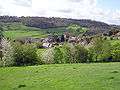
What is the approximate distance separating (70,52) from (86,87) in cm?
7648

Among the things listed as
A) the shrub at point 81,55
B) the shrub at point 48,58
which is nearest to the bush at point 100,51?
the shrub at point 81,55

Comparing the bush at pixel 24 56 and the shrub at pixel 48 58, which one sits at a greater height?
the bush at pixel 24 56

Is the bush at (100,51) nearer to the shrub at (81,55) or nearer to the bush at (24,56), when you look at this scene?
the shrub at (81,55)

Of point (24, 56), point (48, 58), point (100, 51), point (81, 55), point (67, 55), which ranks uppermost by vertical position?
point (24, 56)

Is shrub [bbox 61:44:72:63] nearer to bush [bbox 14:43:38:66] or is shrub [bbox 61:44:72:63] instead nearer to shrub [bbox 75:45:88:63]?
shrub [bbox 75:45:88:63]

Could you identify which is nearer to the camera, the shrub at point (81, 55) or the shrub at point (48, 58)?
the shrub at point (48, 58)

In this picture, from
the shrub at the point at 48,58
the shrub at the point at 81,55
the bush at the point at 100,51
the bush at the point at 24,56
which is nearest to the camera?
the bush at the point at 24,56

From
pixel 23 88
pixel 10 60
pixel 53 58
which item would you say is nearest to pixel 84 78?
pixel 23 88

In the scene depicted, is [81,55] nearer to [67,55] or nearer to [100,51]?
[67,55]

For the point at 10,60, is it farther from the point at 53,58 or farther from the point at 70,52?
the point at 70,52

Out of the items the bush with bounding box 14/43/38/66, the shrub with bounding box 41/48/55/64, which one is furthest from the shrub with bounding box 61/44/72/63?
the bush with bounding box 14/43/38/66

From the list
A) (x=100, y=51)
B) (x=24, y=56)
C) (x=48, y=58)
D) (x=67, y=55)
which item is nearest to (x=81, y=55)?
(x=67, y=55)

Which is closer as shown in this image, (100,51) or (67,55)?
(67,55)

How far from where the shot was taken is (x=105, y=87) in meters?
31.2
